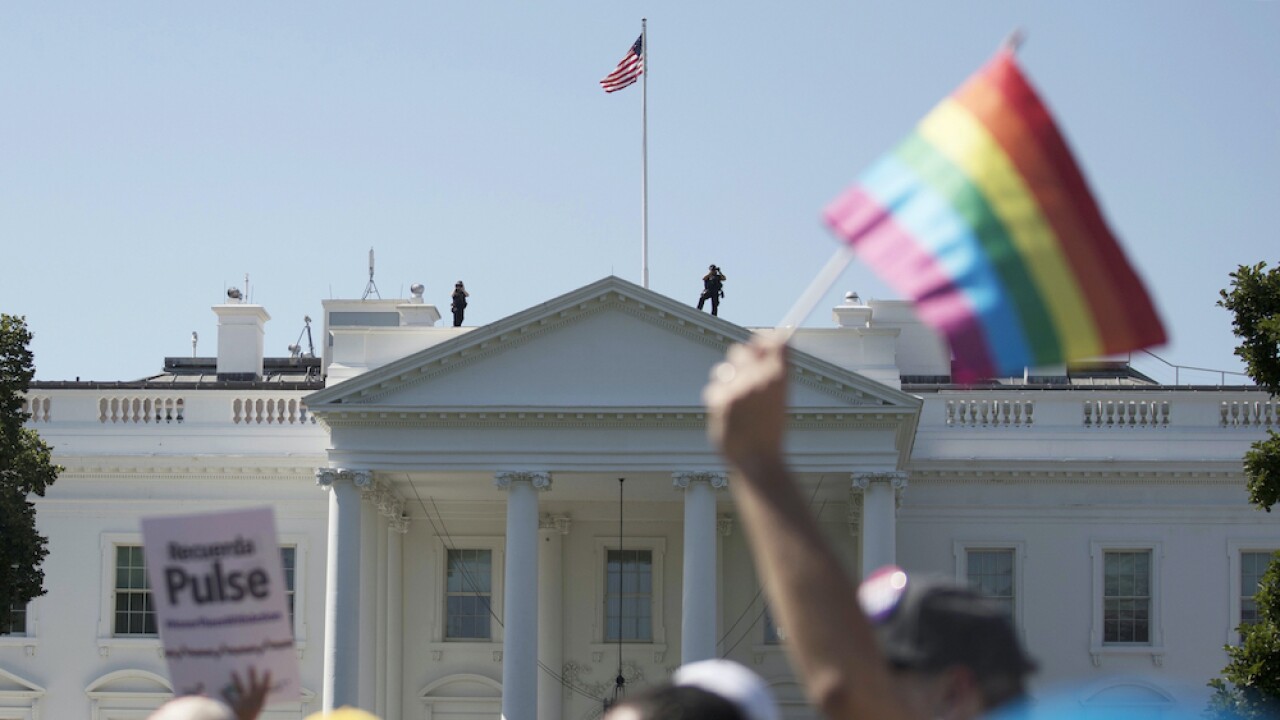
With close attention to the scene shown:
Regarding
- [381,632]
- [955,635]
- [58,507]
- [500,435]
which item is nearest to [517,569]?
[500,435]

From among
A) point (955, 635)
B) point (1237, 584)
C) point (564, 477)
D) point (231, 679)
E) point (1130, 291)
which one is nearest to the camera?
point (955, 635)

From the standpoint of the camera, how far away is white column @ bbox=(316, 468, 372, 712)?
31906 millimetres

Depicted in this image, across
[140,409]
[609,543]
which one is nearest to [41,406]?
[140,409]

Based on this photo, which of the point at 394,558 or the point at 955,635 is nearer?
the point at 955,635

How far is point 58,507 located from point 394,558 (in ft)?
19.5

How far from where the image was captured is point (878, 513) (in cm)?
3269

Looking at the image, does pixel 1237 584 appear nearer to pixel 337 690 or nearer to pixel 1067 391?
pixel 1067 391

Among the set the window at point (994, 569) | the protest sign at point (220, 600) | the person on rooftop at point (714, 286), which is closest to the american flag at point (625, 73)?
the person on rooftop at point (714, 286)

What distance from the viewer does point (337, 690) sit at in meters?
31.8

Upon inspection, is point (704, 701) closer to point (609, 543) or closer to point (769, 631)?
point (769, 631)

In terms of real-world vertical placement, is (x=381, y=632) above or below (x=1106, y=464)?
below

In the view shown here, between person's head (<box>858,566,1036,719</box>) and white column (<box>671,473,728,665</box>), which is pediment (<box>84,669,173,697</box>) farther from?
person's head (<box>858,566,1036,719</box>)

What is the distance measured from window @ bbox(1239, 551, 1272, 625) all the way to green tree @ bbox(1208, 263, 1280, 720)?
840 cm

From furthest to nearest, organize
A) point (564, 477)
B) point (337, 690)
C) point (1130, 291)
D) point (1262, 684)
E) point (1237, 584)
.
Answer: point (1237, 584), point (564, 477), point (337, 690), point (1262, 684), point (1130, 291)
